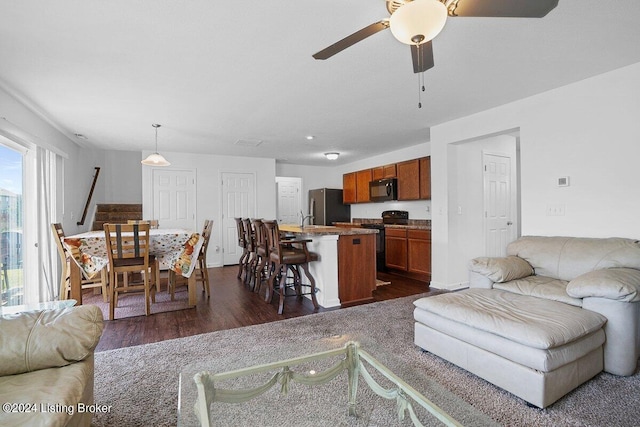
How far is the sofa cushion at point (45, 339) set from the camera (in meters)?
1.19

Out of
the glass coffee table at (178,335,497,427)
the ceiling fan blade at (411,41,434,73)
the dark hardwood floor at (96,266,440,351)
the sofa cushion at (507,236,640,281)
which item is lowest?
the dark hardwood floor at (96,266,440,351)

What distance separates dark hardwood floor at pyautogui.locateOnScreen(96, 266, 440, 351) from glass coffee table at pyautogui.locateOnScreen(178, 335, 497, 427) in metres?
1.46

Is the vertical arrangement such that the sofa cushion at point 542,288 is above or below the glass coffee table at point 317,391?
above

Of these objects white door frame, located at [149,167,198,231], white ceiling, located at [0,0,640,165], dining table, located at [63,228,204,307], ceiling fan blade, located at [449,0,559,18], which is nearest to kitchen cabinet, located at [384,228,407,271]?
white ceiling, located at [0,0,640,165]

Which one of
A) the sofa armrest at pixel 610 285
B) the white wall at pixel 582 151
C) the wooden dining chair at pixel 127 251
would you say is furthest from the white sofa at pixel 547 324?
the wooden dining chair at pixel 127 251

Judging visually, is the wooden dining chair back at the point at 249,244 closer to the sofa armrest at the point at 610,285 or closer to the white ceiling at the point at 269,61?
the white ceiling at the point at 269,61

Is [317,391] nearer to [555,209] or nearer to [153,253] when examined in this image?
[153,253]

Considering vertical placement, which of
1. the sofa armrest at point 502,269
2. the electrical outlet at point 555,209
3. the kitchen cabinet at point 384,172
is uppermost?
the kitchen cabinet at point 384,172

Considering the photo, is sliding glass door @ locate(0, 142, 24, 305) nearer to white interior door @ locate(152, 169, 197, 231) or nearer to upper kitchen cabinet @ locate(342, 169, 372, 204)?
white interior door @ locate(152, 169, 197, 231)

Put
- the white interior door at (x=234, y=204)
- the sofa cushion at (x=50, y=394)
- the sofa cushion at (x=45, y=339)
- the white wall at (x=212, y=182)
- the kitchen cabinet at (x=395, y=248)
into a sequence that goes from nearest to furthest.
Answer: the sofa cushion at (x=50, y=394), the sofa cushion at (x=45, y=339), the kitchen cabinet at (x=395, y=248), the white wall at (x=212, y=182), the white interior door at (x=234, y=204)

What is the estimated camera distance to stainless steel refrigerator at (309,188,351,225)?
733cm

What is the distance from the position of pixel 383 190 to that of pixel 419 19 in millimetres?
4758

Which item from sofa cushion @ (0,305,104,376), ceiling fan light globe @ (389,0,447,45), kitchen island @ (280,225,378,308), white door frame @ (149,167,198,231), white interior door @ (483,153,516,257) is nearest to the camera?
sofa cushion @ (0,305,104,376)

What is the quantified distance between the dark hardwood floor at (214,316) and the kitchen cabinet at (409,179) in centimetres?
169
